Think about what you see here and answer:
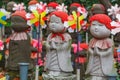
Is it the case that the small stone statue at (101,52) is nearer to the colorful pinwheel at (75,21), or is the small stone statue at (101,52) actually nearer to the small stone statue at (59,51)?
the colorful pinwheel at (75,21)

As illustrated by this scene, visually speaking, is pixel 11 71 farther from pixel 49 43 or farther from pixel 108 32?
pixel 108 32

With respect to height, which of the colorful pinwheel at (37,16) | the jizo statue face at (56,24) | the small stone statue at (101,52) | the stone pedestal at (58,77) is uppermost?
the colorful pinwheel at (37,16)

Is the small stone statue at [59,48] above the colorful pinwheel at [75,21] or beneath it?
beneath

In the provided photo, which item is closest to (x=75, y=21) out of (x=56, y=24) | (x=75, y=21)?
(x=75, y=21)

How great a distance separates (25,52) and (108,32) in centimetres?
115

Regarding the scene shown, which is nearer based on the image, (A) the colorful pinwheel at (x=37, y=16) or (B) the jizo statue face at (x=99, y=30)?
(B) the jizo statue face at (x=99, y=30)

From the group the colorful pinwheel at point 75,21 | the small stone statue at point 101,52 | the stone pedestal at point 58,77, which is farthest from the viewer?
the stone pedestal at point 58,77

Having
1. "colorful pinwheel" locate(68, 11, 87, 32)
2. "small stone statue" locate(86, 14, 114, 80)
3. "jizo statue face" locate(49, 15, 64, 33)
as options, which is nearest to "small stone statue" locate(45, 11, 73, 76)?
"jizo statue face" locate(49, 15, 64, 33)

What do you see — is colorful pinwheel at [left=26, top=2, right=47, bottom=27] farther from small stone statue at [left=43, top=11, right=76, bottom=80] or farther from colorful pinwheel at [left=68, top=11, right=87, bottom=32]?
colorful pinwheel at [left=68, top=11, right=87, bottom=32]

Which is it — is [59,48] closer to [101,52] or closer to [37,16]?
[37,16]

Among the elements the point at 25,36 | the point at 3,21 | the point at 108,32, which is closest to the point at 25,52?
the point at 25,36

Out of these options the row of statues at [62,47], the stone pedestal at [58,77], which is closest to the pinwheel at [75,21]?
the row of statues at [62,47]

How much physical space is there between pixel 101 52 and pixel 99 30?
258mm

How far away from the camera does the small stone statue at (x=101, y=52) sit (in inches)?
Answer: 208
